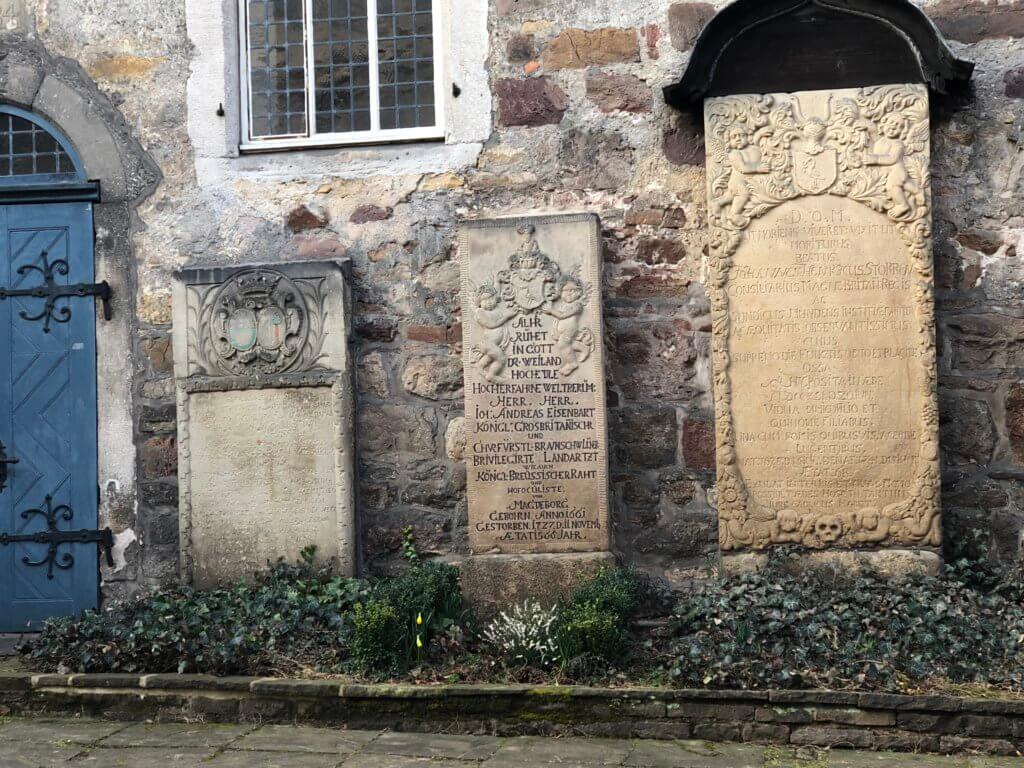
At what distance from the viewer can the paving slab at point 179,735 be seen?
4684 millimetres

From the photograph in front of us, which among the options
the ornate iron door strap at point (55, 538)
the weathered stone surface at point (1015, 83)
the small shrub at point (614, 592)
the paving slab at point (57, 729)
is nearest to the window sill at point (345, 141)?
the ornate iron door strap at point (55, 538)

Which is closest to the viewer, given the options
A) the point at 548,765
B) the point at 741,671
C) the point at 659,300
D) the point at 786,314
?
the point at 548,765

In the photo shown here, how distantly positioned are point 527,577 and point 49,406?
2796 mm

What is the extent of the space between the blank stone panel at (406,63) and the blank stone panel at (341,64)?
0.10m

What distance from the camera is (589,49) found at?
6352mm

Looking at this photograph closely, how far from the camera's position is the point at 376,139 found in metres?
6.51

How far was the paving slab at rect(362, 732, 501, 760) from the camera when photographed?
450 cm

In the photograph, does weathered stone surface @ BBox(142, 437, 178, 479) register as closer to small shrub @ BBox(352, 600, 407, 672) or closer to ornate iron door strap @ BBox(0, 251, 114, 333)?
ornate iron door strap @ BBox(0, 251, 114, 333)

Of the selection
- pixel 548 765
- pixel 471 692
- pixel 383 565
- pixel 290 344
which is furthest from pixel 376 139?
pixel 548 765

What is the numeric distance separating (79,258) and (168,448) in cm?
113

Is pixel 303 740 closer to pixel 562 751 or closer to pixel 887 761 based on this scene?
pixel 562 751

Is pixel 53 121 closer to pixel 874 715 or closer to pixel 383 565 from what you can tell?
pixel 383 565

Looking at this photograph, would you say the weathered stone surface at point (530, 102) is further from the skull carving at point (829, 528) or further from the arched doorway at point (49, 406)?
the skull carving at point (829, 528)

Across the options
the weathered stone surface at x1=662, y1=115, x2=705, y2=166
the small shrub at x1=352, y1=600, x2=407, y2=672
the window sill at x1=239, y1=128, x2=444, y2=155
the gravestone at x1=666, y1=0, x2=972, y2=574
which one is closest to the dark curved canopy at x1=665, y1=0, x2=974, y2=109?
the gravestone at x1=666, y1=0, x2=972, y2=574
